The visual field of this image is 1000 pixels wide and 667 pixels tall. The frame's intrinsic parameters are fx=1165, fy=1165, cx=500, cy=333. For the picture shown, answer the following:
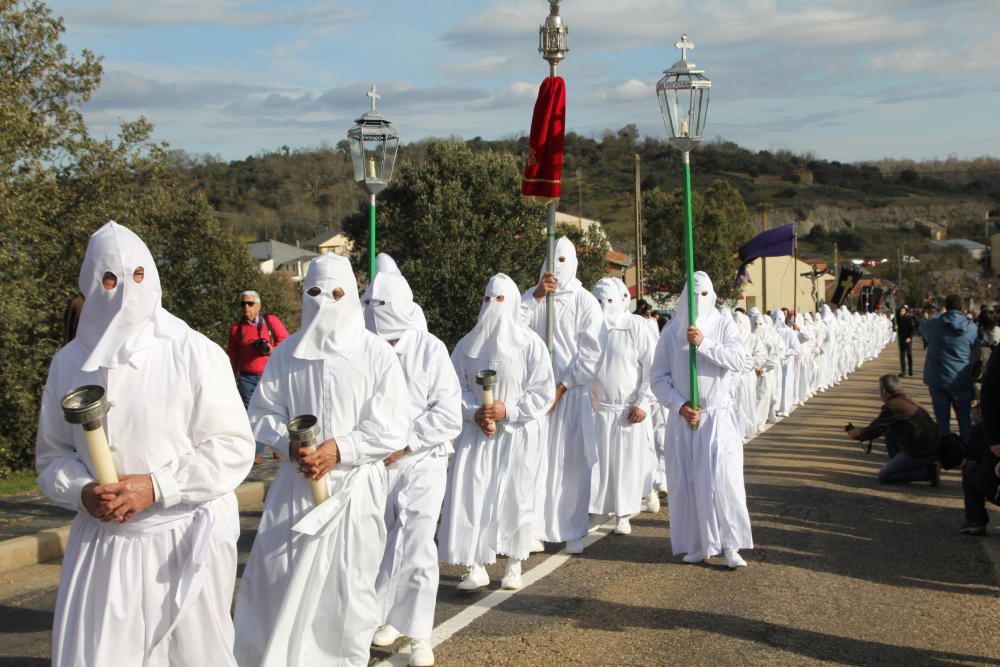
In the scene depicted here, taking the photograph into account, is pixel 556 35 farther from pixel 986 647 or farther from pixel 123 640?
pixel 123 640

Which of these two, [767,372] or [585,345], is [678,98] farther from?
[767,372]

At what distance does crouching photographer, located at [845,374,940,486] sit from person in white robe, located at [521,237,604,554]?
12.9ft

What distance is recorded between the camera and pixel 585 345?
34.4 feet

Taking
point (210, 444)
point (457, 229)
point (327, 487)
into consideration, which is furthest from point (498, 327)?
point (457, 229)

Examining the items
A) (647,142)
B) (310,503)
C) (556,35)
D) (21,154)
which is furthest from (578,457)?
(647,142)

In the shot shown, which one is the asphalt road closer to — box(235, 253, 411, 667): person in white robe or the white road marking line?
the white road marking line

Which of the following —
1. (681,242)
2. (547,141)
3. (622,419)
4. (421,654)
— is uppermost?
(547,141)

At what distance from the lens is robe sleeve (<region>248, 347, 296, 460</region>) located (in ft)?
18.5

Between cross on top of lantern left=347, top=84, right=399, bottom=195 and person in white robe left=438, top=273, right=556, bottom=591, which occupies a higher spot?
cross on top of lantern left=347, top=84, right=399, bottom=195

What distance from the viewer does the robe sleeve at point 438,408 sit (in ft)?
22.0

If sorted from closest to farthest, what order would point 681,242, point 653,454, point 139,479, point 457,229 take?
point 139,479 < point 653,454 < point 457,229 < point 681,242

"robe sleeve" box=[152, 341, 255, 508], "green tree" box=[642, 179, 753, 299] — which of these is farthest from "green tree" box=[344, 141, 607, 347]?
"robe sleeve" box=[152, 341, 255, 508]

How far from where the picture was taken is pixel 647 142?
460 feet

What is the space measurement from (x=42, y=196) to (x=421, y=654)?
40.6 ft
